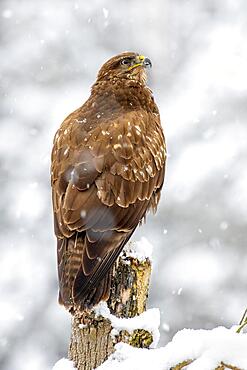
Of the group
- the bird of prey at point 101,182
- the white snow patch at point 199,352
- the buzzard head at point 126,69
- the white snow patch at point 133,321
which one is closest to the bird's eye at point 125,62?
the buzzard head at point 126,69

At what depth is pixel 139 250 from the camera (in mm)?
5695

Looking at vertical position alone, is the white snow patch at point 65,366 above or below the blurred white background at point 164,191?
below

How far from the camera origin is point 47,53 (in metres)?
14.2

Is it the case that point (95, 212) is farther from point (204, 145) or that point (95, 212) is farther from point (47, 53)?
point (47, 53)

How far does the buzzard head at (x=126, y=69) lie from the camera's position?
7.21 m

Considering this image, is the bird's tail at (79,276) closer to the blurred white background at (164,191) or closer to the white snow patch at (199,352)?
the white snow patch at (199,352)

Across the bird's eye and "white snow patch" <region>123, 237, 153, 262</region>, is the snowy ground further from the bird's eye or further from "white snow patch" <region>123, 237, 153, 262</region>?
the bird's eye

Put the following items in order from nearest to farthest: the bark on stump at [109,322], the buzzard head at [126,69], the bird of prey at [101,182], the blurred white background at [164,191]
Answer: the bark on stump at [109,322] → the bird of prey at [101,182] → the buzzard head at [126,69] → the blurred white background at [164,191]

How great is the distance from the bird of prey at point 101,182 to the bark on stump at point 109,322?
0.20ft

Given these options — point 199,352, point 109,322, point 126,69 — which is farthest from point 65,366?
point 126,69

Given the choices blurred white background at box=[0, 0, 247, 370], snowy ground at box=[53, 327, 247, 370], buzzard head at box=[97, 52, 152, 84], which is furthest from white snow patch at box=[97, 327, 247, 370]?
blurred white background at box=[0, 0, 247, 370]

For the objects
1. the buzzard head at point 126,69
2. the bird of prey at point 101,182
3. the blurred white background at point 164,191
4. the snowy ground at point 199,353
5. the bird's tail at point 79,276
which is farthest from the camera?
the blurred white background at point 164,191

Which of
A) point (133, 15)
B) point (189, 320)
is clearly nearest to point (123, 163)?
point (189, 320)

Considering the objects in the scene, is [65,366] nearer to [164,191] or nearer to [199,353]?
[199,353]
